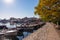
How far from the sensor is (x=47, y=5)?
19.4 meters

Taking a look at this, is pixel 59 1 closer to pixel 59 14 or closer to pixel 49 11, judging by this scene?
pixel 59 14

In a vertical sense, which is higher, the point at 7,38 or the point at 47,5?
the point at 47,5

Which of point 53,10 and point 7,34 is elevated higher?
point 53,10

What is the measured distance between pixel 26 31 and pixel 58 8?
56.5 meters

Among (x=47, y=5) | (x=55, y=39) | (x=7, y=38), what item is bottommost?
(x=7, y=38)

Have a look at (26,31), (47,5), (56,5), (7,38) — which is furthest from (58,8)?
(26,31)

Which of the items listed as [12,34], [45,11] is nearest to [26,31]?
[12,34]

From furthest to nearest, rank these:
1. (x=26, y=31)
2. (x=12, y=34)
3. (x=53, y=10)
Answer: (x=26, y=31)
(x=12, y=34)
(x=53, y=10)

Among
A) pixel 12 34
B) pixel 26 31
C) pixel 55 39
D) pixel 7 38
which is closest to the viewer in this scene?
pixel 55 39

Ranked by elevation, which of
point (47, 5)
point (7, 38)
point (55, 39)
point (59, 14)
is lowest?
point (7, 38)

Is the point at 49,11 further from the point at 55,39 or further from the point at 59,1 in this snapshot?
the point at 55,39

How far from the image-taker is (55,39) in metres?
15.3

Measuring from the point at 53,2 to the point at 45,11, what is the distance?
3.13 meters

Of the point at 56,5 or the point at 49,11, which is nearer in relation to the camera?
the point at 56,5
